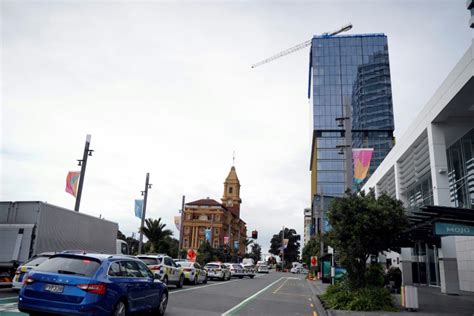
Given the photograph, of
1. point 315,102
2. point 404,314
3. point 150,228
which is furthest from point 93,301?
point 315,102

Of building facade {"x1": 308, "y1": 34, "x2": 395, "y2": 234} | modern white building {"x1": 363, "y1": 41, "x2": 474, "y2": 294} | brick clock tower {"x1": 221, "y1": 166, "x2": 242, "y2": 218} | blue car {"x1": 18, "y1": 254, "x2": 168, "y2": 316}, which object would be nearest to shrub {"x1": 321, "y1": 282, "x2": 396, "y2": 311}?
modern white building {"x1": 363, "y1": 41, "x2": 474, "y2": 294}

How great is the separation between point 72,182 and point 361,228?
1788 cm

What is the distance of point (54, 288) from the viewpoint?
7.72 meters

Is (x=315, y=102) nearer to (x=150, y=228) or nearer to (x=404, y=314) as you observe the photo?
(x=150, y=228)

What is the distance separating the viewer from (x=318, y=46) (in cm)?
11644

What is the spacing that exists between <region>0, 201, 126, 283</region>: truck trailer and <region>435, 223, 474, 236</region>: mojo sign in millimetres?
15176

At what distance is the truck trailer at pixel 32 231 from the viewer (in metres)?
16.0

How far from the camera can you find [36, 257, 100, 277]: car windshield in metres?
8.02

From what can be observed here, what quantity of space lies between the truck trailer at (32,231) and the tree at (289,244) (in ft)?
386

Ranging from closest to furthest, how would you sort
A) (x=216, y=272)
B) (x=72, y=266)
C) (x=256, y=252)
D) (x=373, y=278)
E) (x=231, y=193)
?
(x=72, y=266) < (x=373, y=278) < (x=216, y=272) < (x=231, y=193) < (x=256, y=252)

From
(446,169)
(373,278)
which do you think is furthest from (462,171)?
(373,278)

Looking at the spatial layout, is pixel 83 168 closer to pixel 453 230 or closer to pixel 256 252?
pixel 453 230

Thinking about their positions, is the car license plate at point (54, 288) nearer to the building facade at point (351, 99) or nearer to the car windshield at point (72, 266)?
the car windshield at point (72, 266)

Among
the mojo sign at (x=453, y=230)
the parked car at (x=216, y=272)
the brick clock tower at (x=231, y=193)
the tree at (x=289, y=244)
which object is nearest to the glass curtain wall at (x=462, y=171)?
the mojo sign at (x=453, y=230)
